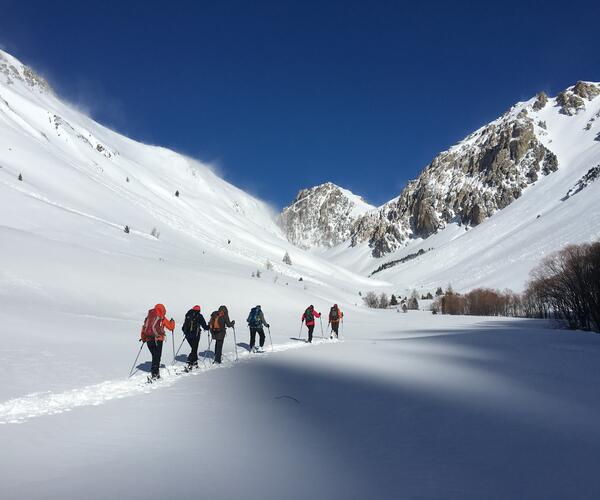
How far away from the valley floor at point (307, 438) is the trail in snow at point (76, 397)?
5 cm

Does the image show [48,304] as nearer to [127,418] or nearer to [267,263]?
[127,418]

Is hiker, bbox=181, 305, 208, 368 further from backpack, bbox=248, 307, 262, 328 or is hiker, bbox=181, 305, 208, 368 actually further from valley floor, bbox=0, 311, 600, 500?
backpack, bbox=248, 307, 262, 328

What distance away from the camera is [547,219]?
17938cm

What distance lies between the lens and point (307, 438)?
704cm

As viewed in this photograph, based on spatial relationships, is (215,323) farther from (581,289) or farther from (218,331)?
(581,289)

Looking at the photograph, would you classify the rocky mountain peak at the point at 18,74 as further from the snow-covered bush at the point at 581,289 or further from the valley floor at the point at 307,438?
the valley floor at the point at 307,438

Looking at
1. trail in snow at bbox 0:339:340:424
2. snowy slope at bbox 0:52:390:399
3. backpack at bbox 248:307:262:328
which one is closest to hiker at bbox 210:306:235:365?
trail in snow at bbox 0:339:340:424

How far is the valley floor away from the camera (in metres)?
5.16

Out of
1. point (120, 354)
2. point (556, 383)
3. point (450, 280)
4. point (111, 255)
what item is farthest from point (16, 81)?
point (450, 280)

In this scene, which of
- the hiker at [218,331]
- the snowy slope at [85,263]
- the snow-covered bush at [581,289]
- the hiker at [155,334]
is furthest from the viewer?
the snow-covered bush at [581,289]

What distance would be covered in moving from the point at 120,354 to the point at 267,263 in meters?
69.3

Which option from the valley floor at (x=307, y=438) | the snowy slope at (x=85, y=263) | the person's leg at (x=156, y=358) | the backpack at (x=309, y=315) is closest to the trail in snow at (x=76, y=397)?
the valley floor at (x=307, y=438)

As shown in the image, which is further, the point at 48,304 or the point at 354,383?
the point at 48,304

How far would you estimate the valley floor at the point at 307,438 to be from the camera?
203 inches
